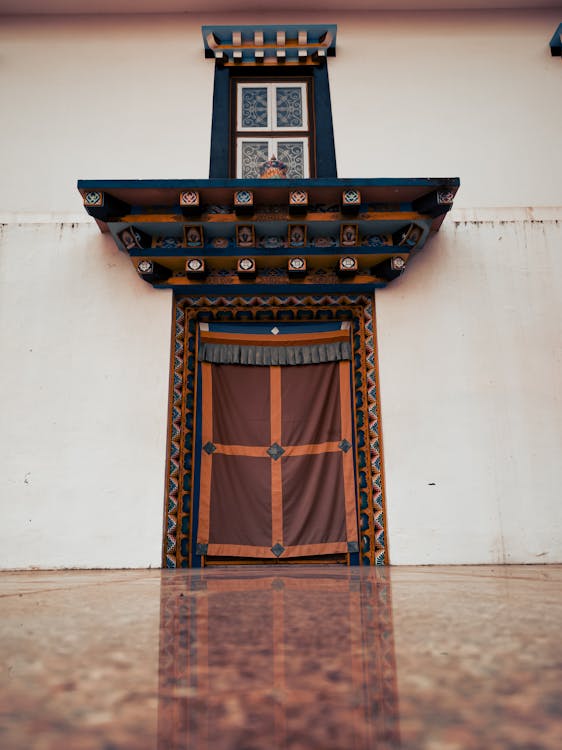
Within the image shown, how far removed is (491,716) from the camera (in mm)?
295

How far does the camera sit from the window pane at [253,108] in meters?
4.64

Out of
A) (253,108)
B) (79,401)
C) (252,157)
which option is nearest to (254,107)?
(253,108)

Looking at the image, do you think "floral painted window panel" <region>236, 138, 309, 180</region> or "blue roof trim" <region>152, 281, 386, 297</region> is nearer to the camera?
"blue roof trim" <region>152, 281, 386, 297</region>

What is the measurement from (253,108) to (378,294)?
203 centimetres

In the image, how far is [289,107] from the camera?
4.70 meters

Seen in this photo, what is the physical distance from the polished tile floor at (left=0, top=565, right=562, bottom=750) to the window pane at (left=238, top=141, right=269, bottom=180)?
421 cm

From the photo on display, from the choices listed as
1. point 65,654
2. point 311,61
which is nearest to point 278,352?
point 311,61

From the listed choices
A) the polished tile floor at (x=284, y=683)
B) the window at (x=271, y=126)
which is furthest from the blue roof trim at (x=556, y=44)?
the polished tile floor at (x=284, y=683)

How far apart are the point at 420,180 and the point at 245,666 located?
352 centimetres

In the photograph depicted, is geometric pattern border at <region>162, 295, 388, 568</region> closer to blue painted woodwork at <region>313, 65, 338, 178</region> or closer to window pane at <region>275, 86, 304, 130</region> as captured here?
blue painted woodwork at <region>313, 65, 338, 178</region>

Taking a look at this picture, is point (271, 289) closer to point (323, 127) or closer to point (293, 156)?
point (293, 156)

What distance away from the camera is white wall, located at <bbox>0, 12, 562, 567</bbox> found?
11.6 feet

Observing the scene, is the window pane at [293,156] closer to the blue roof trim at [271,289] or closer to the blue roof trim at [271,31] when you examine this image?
the blue roof trim at [271,31]

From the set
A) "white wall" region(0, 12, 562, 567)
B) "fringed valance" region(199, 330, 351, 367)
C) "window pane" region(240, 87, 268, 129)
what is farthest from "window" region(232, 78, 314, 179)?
"fringed valance" region(199, 330, 351, 367)
